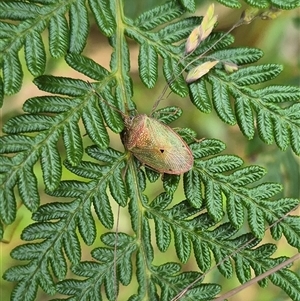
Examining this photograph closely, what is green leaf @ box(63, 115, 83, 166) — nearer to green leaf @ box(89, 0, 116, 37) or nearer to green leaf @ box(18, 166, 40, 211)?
green leaf @ box(18, 166, 40, 211)

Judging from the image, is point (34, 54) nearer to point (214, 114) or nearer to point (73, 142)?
point (73, 142)

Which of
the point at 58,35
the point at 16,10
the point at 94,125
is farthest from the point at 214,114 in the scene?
the point at 16,10

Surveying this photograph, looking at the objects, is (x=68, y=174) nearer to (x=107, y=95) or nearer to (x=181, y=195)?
(x=181, y=195)

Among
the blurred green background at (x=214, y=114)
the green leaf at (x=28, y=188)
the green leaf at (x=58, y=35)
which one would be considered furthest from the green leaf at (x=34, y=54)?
the blurred green background at (x=214, y=114)

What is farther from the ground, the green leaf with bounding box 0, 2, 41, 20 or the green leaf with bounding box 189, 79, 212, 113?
the green leaf with bounding box 0, 2, 41, 20

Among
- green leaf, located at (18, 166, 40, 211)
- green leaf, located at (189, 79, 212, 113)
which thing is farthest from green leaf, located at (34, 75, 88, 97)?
green leaf, located at (189, 79, 212, 113)
